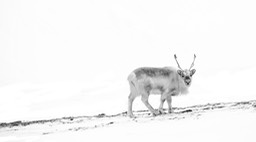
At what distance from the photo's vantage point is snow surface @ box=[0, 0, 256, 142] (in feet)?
40.2

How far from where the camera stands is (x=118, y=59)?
59.8 metres

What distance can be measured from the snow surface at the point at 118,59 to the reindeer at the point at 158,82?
40.7 inches

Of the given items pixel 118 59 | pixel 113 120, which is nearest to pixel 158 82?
pixel 113 120

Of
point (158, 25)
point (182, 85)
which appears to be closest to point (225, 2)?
point (158, 25)

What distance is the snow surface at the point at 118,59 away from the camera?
12.2 meters

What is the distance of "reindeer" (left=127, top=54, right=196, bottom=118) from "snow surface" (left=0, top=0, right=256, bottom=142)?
1.03m

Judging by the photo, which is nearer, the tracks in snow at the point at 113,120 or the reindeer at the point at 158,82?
the tracks in snow at the point at 113,120

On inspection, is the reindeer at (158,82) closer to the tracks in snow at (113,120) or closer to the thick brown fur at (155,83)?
the thick brown fur at (155,83)

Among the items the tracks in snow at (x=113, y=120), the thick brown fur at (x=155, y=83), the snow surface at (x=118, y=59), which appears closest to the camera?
the snow surface at (x=118, y=59)

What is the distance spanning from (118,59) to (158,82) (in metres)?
43.6

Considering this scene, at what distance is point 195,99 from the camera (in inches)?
1048

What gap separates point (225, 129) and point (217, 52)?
4475 cm

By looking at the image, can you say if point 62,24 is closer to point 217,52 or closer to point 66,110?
point 217,52

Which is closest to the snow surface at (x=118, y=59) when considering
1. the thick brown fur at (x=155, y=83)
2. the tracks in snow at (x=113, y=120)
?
the tracks in snow at (x=113, y=120)
